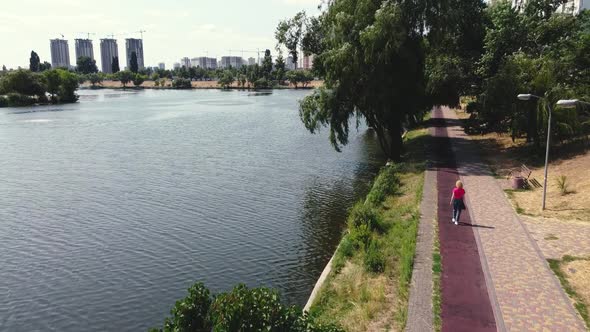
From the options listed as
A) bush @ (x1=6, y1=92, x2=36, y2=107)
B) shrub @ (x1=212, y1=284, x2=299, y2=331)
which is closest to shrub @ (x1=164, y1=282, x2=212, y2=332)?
shrub @ (x1=212, y1=284, x2=299, y2=331)

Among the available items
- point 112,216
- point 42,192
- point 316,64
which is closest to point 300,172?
point 316,64

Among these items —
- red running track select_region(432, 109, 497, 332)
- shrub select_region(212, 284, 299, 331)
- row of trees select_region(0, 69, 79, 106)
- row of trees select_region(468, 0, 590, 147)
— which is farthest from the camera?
row of trees select_region(0, 69, 79, 106)

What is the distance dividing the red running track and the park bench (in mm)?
4484

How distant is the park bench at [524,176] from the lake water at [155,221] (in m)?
8.97

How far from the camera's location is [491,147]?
37.2 m

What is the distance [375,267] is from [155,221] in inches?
544

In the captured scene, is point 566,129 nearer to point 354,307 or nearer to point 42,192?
point 354,307

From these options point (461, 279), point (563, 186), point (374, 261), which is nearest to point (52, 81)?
point (563, 186)

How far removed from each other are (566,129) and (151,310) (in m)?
25.2

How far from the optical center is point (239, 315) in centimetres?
941

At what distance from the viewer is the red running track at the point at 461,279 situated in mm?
12367

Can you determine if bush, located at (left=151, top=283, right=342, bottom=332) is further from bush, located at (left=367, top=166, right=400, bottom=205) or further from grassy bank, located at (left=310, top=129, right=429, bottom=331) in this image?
bush, located at (left=367, top=166, right=400, bottom=205)

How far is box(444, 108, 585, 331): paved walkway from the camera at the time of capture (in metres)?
12.4

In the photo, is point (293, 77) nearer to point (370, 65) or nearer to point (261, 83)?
point (261, 83)
